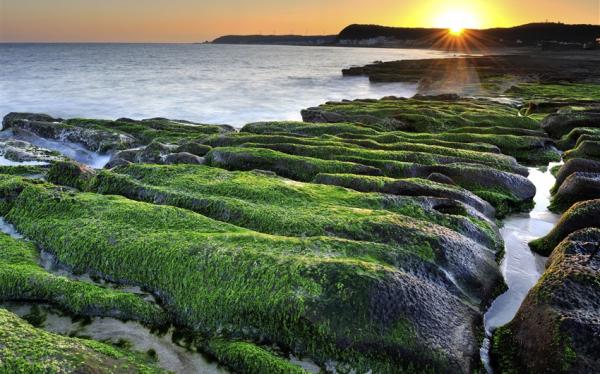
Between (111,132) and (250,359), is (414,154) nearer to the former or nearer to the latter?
(250,359)

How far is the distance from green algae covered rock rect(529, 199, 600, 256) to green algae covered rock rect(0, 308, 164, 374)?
828 cm

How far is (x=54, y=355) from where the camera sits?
491cm

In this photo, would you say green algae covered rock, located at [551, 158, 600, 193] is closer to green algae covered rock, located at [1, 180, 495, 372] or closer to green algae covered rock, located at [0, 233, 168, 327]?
green algae covered rock, located at [1, 180, 495, 372]

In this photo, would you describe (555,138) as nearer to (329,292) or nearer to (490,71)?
(329,292)

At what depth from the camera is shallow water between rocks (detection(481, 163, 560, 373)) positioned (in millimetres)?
7195

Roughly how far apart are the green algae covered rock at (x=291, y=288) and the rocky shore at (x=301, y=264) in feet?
0.07

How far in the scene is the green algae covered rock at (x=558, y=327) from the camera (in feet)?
17.7

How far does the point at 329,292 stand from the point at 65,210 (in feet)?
20.8

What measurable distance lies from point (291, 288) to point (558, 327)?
3.49 m

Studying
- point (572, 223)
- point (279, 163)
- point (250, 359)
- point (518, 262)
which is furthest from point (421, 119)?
point (250, 359)

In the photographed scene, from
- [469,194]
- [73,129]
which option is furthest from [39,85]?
[469,194]

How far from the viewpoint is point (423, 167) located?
1339 centimetres

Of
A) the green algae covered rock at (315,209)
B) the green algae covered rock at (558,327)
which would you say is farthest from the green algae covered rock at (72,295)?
the green algae covered rock at (558,327)

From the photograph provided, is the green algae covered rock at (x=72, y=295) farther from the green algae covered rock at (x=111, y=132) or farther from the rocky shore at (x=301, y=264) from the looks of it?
the green algae covered rock at (x=111, y=132)
